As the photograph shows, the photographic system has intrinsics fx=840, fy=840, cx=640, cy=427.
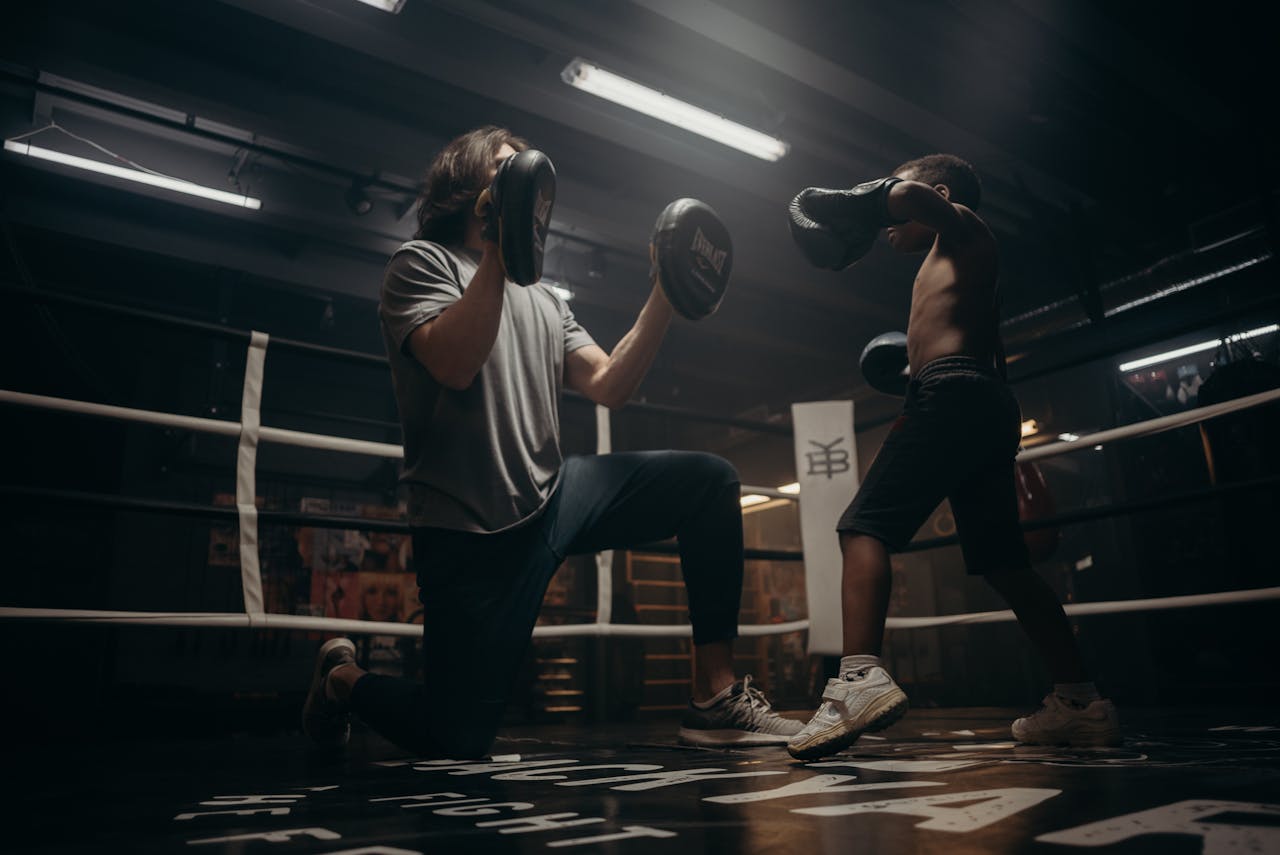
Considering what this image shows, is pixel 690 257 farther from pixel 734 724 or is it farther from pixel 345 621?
pixel 345 621

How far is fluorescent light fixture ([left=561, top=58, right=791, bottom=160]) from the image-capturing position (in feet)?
12.1

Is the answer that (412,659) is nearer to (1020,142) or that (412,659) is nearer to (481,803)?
(1020,142)

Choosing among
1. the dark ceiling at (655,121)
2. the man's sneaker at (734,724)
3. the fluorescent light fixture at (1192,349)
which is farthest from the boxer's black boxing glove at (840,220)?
the fluorescent light fixture at (1192,349)

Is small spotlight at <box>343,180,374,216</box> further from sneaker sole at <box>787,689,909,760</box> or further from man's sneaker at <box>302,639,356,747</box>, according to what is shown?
sneaker sole at <box>787,689,909,760</box>

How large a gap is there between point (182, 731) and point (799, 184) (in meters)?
4.89

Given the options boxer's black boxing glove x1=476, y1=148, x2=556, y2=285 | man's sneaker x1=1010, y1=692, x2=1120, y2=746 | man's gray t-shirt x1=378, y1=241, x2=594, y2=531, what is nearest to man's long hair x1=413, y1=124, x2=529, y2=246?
man's gray t-shirt x1=378, y1=241, x2=594, y2=531

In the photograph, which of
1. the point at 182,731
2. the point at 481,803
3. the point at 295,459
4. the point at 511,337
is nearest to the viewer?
the point at 481,803

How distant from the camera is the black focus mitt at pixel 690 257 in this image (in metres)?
1.56

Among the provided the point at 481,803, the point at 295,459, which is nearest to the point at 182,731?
the point at 295,459

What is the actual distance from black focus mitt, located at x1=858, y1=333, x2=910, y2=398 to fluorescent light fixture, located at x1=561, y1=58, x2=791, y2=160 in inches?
90.3

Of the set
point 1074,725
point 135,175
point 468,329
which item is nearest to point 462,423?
point 468,329

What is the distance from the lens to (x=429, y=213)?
1.63 m

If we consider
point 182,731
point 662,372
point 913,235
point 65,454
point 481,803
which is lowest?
point 182,731

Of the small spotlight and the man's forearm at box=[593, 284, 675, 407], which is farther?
the small spotlight
